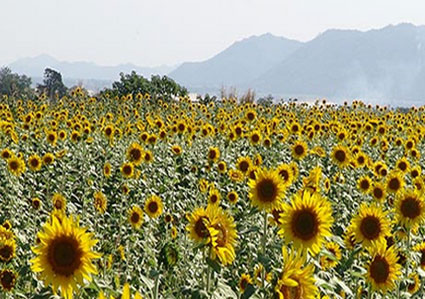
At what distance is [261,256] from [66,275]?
96 cm

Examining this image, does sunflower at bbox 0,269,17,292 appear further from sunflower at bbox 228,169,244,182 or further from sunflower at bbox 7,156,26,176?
sunflower at bbox 7,156,26,176

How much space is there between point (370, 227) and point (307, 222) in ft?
2.77

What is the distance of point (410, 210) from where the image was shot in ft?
13.7

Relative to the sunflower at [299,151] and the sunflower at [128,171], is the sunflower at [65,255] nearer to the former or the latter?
the sunflower at [128,171]

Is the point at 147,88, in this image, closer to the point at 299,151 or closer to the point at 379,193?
the point at 299,151

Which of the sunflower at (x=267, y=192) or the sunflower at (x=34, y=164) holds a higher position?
the sunflower at (x=267, y=192)

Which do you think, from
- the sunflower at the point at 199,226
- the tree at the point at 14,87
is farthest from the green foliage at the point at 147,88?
the sunflower at the point at 199,226

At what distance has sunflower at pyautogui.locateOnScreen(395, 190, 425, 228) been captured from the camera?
13.7 feet

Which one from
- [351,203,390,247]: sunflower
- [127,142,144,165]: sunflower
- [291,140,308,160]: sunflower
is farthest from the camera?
[291,140,308,160]: sunflower

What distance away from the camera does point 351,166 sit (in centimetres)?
721

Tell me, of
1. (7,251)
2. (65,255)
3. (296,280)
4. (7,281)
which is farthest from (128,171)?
(65,255)

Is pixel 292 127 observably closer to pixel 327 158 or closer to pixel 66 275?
pixel 327 158

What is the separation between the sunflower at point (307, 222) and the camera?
2.88 meters

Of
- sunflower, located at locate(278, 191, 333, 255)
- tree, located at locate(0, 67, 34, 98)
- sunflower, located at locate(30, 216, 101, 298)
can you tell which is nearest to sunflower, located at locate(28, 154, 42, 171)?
sunflower, located at locate(278, 191, 333, 255)
